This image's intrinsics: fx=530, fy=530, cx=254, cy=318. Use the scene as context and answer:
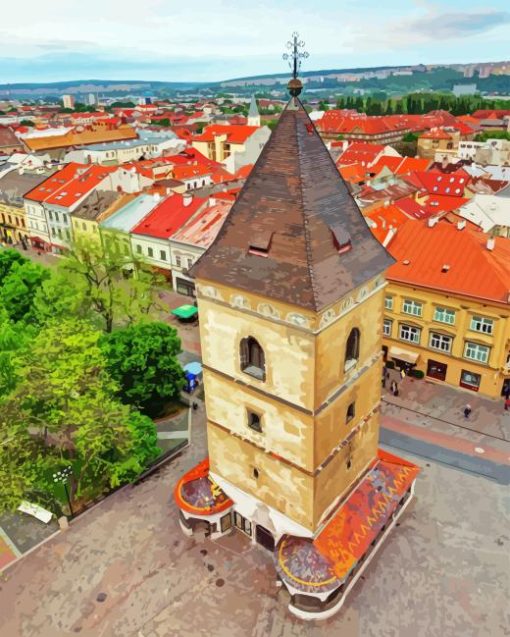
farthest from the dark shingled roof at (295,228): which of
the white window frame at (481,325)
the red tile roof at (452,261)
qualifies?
the white window frame at (481,325)

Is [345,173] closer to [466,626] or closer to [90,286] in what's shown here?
[90,286]

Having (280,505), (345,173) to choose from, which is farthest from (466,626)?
(345,173)

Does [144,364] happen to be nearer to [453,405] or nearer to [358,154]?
[453,405]

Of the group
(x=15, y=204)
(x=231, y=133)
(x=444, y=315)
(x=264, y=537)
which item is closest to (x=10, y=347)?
(x=264, y=537)

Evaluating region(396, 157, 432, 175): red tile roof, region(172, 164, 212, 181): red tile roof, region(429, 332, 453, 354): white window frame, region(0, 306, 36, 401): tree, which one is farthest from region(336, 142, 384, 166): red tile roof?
region(0, 306, 36, 401): tree

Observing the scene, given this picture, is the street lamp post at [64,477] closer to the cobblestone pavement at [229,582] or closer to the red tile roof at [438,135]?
the cobblestone pavement at [229,582]
